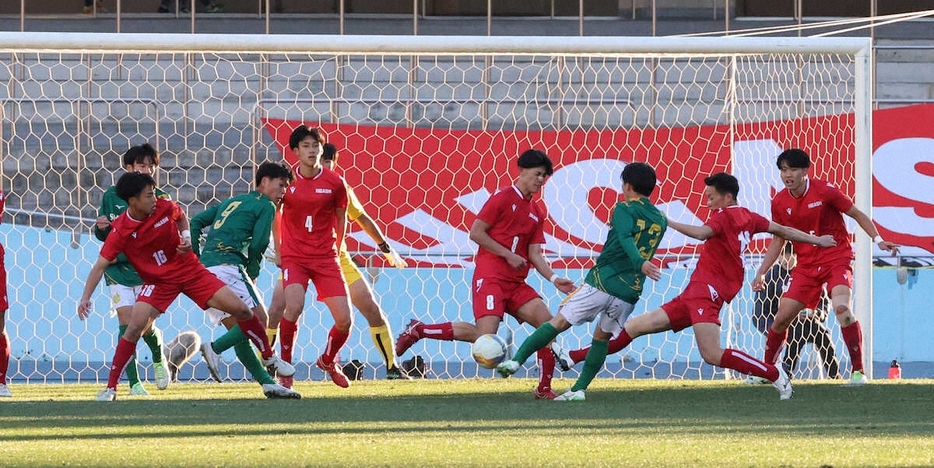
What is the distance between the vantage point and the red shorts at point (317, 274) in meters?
8.79

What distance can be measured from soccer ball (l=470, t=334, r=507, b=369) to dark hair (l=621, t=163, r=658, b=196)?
1114mm

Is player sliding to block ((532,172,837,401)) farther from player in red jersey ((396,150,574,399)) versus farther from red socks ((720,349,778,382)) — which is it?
player in red jersey ((396,150,574,399))

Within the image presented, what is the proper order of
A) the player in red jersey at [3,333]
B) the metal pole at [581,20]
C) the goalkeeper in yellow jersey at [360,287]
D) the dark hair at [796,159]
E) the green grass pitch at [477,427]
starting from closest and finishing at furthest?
the green grass pitch at [477,427]
the player in red jersey at [3,333]
the dark hair at [796,159]
the goalkeeper in yellow jersey at [360,287]
the metal pole at [581,20]

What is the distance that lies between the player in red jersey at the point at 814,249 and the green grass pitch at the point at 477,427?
46cm

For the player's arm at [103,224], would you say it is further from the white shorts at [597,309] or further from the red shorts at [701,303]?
the red shorts at [701,303]

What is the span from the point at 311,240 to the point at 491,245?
1.14 m

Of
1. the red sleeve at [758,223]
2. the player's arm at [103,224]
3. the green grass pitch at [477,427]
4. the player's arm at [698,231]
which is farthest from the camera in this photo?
Result: the player's arm at [103,224]

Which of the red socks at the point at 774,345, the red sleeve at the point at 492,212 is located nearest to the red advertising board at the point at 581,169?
the red socks at the point at 774,345

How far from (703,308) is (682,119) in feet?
30.7

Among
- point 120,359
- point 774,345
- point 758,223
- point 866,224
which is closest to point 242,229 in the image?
point 120,359

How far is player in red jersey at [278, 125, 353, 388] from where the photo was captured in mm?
8781

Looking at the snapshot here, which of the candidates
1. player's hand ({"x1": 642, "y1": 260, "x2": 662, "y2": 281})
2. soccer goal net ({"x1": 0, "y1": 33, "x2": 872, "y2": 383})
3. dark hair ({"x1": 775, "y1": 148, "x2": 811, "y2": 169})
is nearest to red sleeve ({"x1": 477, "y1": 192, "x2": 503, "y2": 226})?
player's hand ({"x1": 642, "y1": 260, "x2": 662, "y2": 281})

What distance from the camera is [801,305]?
9.03m

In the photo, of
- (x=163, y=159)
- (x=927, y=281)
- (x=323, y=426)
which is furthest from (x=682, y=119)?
(x=323, y=426)
